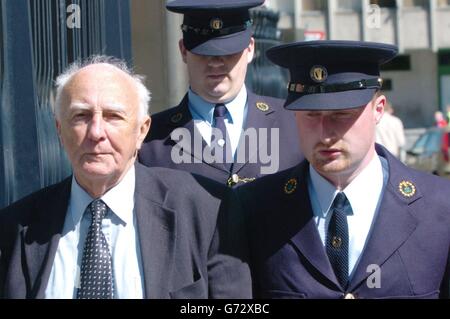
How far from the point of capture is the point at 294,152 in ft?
14.5

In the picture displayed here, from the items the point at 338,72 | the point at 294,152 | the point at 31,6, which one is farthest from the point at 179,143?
the point at 338,72

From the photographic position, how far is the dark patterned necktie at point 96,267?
126 inches

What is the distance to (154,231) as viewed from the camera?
10.7 ft

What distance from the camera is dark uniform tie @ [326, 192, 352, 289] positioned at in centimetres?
336

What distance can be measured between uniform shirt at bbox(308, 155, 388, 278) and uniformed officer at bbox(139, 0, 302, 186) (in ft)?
3.01

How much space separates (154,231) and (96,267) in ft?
0.68

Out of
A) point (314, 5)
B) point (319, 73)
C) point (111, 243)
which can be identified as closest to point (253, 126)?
point (319, 73)

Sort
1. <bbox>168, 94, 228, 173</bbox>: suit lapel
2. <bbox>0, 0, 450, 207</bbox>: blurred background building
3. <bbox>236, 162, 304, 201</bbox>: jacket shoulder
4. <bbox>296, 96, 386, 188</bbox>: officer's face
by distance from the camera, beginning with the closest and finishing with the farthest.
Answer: <bbox>296, 96, 386, 188</bbox>: officer's face < <bbox>236, 162, 304, 201</bbox>: jacket shoulder < <bbox>0, 0, 450, 207</bbox>: blurred background building < <bbox>168, 94, 228, 173</bbox>: suit lapel

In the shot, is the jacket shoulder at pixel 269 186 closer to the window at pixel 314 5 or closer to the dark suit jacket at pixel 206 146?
the dark suit jacket at pixel 206 146

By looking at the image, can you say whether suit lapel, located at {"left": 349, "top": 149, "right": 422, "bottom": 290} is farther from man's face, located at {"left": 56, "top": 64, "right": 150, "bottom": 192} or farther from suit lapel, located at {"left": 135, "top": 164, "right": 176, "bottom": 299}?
man's face, located at {"left": 56, "top": 64, "right": 150, "bottom": 192}

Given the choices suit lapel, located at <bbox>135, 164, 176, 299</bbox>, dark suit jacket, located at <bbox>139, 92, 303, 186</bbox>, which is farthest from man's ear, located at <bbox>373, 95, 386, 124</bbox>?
dark suit jacket, located at <bbox>139, 92, 303, 186</bbox>

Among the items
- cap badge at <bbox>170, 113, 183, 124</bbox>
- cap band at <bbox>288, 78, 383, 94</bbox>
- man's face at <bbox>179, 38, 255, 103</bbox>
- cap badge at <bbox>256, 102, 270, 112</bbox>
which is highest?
man's face at <bbox>179, 38, 255, 103</bbox>
